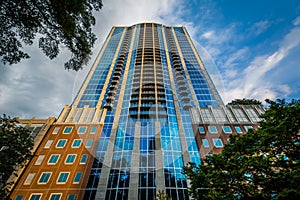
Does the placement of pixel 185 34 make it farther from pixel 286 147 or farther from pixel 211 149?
pixel 286 147

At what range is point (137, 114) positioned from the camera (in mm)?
27719

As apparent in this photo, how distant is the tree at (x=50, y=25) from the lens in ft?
16.7

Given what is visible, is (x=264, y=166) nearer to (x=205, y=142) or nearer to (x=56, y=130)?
(x=205, y=142)

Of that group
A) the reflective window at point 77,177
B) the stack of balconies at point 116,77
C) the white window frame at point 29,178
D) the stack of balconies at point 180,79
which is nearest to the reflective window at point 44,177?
the white window frame at point 29,178

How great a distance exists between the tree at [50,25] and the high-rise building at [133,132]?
18.7 m

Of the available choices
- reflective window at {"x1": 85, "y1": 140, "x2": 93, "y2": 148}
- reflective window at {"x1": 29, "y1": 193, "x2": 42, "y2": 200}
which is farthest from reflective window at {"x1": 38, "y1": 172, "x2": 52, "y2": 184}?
reflective window at {"x1": 85, "y1": 140, "x2": 93, "y2": 148}

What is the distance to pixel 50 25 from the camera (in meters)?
5.63

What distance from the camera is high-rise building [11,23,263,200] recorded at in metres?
18.8

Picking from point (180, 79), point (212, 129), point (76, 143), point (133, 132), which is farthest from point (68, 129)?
point (180, 79)

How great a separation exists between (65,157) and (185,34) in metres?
58.1

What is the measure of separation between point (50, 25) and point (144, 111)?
79.4 feet

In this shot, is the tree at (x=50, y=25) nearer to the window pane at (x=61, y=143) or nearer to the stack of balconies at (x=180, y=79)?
the window pane at (x=61, y=143)

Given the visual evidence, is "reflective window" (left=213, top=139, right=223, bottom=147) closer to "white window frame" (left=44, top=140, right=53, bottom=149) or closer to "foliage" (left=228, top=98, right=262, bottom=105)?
"foliage" (left=228, top=98, right=262, bottom=105)

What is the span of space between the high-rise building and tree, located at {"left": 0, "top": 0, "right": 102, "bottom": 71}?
18.7 meters
